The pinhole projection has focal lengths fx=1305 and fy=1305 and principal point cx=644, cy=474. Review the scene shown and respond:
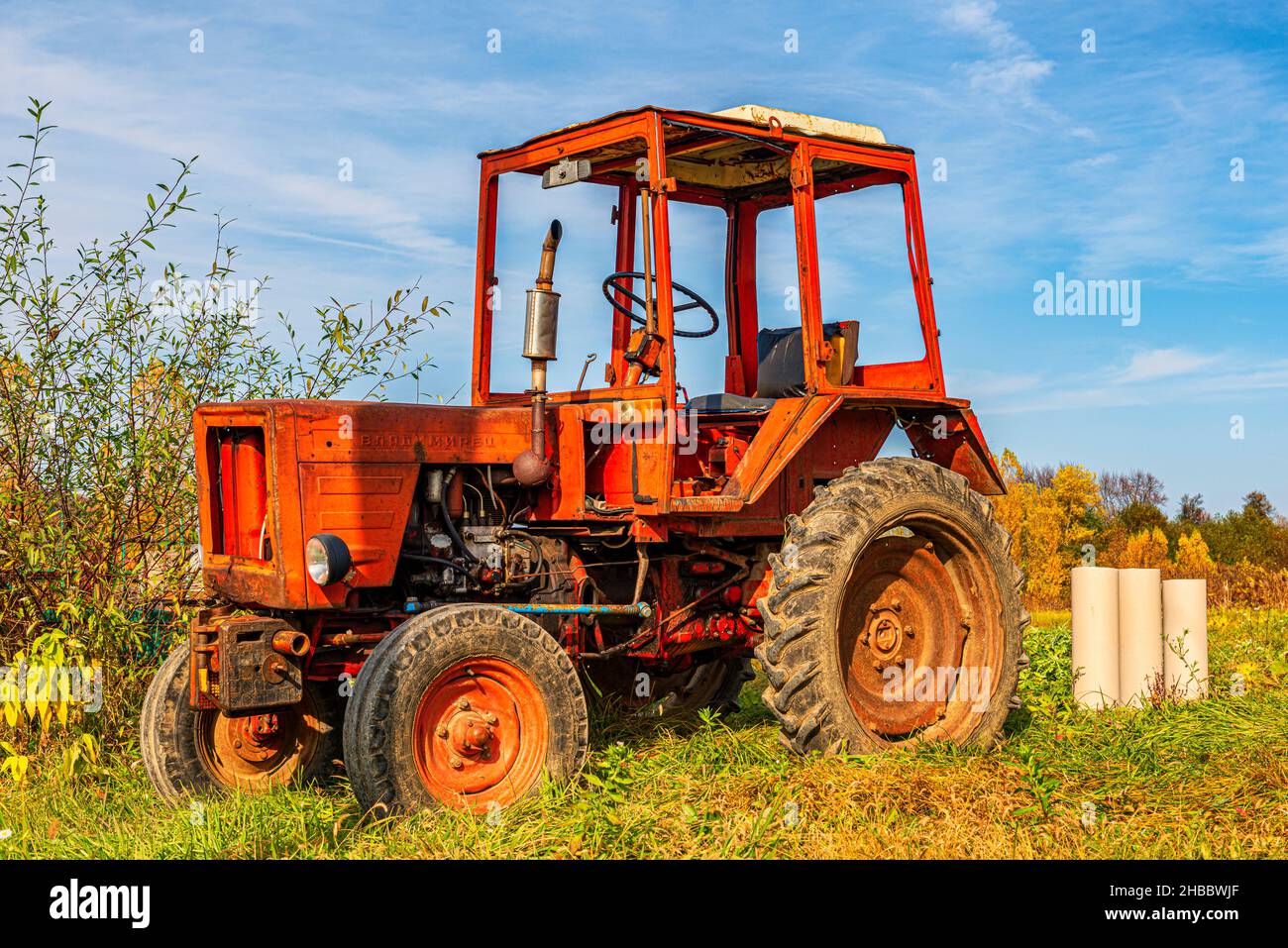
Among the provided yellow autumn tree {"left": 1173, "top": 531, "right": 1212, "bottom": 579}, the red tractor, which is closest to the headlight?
the red tractor

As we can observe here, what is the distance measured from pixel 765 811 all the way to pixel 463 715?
3.99 ft

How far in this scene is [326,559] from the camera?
5215 millimetres

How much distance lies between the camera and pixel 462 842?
15.0 feet

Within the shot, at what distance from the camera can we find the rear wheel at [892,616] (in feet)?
18.5

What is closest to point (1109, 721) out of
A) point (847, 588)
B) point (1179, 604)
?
point (1179, 604)

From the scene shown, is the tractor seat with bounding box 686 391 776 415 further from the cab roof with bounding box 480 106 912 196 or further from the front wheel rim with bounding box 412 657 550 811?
the front wheel rim with bounding box 412 657 550 811

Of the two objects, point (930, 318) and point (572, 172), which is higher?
point (572, 172)

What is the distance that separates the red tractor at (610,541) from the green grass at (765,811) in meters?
0.27

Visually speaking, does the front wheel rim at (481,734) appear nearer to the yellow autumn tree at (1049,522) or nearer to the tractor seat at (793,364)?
the tractor seat at (793,364)

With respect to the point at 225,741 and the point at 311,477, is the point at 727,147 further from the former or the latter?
the point at 225,741

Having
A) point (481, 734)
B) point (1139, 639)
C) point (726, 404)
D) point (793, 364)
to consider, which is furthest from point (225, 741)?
point (1139, 639)

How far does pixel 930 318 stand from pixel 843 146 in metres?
1.09

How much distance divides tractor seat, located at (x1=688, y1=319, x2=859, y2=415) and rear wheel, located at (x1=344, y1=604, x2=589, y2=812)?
2.00m
